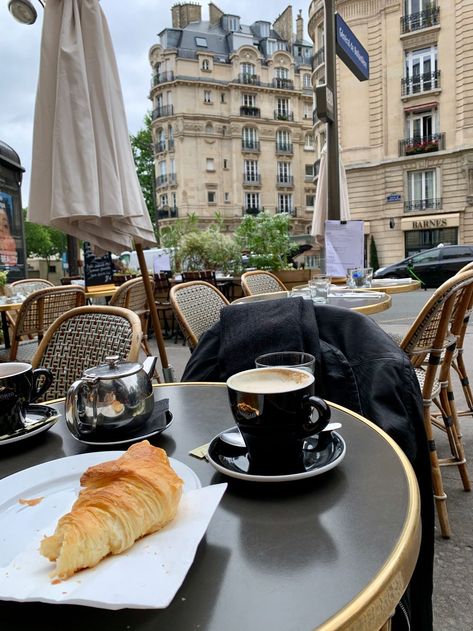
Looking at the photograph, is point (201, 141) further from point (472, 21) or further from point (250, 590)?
point (250, 590)

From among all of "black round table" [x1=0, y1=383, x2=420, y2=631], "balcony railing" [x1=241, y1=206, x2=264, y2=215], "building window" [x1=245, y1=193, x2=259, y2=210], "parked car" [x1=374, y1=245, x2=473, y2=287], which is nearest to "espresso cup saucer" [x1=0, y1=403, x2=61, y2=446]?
"black round table" [x1=0, y1=383, x2=420, y2=631]

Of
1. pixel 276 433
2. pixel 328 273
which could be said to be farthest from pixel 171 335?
pixel 276 433

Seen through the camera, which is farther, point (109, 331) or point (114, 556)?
point (109, 331)

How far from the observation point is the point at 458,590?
5.57 feet

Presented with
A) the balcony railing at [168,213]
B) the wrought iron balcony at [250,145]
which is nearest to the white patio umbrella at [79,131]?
the balcony railing at [168,213]

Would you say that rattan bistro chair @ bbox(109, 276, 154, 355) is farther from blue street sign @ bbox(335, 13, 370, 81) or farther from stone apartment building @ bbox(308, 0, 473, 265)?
stone apartment building @ bbox(308, 0, 473, 265)

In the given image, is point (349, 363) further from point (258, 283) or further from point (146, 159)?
point (146, 159)

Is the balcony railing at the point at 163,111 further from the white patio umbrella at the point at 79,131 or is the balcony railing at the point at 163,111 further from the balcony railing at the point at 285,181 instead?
the white patio umbrella at the point at 79,131

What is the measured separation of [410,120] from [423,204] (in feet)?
14.1

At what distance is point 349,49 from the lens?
4.65 metres

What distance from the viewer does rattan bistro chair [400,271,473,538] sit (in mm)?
1945

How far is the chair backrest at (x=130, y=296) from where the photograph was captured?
436 cm

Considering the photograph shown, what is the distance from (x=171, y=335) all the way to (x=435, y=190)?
1976 centimetres

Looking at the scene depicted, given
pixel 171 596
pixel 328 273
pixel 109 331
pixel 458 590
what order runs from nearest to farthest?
pixel 171 596 → pixel 458 590 → pixel 109 331 → pixel 328 273
